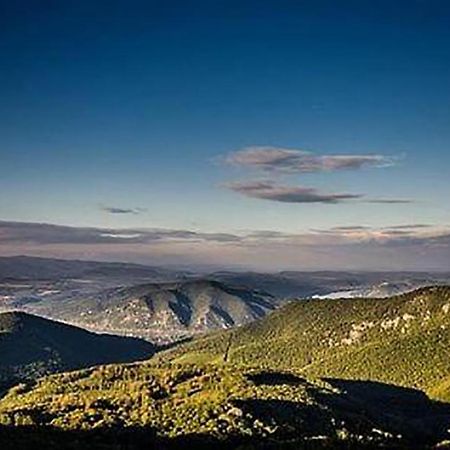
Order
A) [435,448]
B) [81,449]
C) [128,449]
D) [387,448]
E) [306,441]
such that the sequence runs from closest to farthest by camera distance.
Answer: [435,448] < [387,448] < [306,441] < [81,449] < [128,449]

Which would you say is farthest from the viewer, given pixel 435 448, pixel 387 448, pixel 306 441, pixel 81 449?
pixel 81 449

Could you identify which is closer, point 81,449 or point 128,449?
point 81,449

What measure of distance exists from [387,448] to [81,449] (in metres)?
72.3

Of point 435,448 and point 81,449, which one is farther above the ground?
point 435,448

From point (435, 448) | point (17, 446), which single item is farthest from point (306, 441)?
point (17, 446)

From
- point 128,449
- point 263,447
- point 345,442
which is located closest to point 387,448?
point 345,442

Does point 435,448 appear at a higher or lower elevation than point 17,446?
higher

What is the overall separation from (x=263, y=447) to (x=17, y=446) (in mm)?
56688

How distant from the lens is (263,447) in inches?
6535

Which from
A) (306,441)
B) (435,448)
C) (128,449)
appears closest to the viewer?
(435,448)

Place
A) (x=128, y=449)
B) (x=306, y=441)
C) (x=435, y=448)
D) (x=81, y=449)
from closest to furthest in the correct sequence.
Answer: (x=435, y=448), (x=306, y=441), (x=81, y=449), (x=128, y=449)

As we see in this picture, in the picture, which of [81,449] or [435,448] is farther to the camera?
[81,449]

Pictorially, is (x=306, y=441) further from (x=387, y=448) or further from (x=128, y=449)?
(x=128, y=449)

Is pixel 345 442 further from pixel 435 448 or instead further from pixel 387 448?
pixel 435 448
